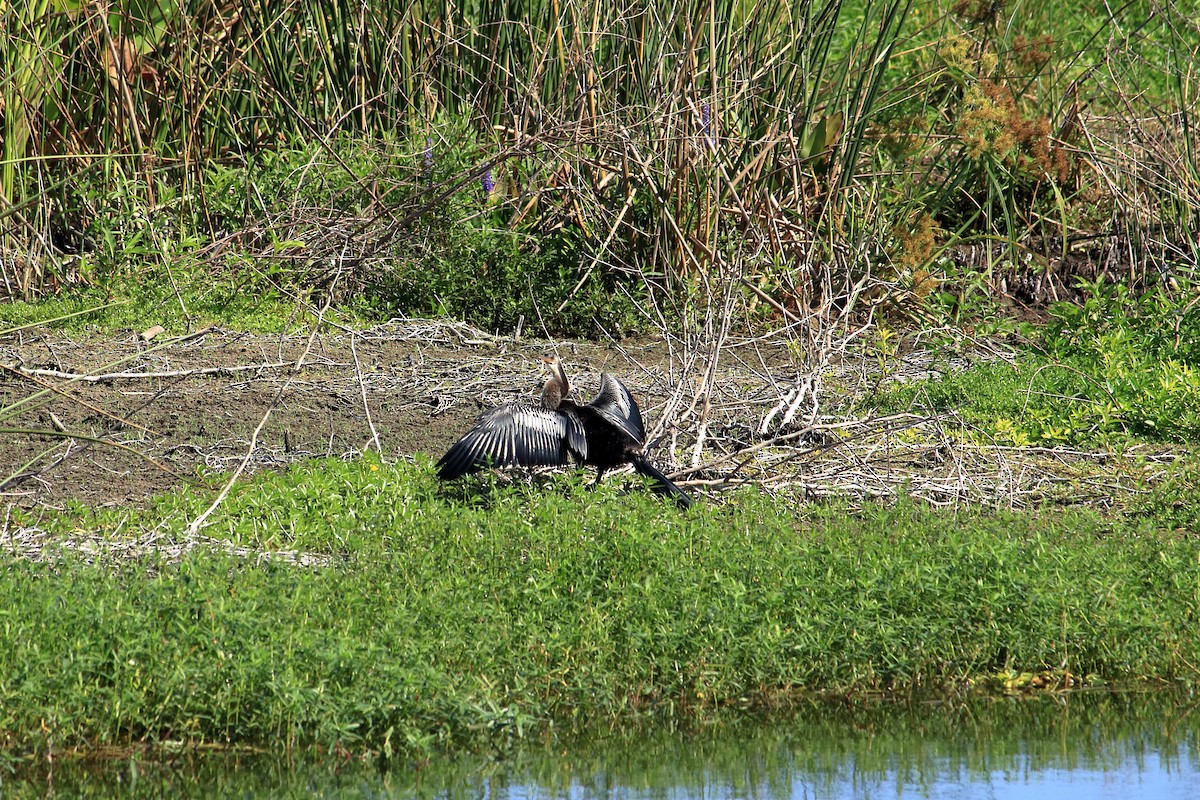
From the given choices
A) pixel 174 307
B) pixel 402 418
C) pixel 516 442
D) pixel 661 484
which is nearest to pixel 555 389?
pixel 516 442

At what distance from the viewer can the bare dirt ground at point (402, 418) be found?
593 cm

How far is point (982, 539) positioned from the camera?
477 cm

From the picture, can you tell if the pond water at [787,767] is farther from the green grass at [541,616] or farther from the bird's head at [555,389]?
the bird's head at [555,389]

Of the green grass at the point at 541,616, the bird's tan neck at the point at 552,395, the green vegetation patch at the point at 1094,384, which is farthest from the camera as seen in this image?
the green vegetation patch at the point at 1094,384

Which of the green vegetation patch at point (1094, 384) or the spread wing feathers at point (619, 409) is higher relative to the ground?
the spread wing feathers at point (619, 409)

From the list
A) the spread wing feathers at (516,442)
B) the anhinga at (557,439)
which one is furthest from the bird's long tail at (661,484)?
the spread wing feathers at (516,442)

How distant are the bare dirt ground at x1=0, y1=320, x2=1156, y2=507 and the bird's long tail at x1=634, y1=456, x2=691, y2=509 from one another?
201mm

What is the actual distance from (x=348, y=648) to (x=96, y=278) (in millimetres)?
4862

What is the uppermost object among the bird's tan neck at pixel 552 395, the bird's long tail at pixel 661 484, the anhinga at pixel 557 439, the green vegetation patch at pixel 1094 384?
the bird's tan neck at pixel 552 395

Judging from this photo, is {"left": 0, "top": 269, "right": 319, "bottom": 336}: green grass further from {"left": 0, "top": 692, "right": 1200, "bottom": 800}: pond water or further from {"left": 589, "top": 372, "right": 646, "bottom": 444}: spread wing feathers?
{"left": 0, "top": 692, "right": 1200, "bottom": 800}: pond water

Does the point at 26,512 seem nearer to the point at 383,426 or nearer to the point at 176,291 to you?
the point at 383,426

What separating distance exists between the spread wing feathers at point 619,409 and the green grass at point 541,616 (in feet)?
1.54

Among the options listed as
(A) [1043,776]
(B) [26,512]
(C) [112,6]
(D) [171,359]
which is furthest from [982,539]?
(C) [112,6]

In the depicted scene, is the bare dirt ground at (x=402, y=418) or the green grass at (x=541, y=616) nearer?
the green grass at (x=541, y=616)
